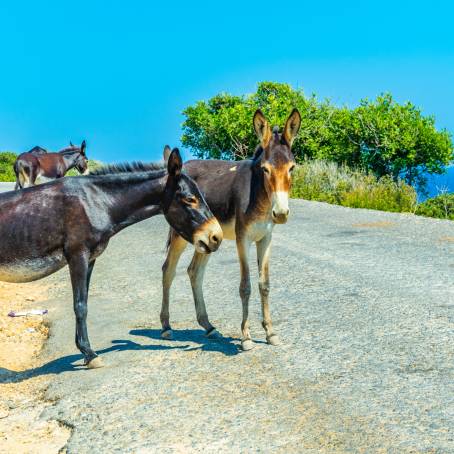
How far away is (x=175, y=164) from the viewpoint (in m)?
6.53

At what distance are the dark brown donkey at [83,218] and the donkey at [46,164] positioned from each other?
56.6 ft

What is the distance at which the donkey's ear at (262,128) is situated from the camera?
668 cm

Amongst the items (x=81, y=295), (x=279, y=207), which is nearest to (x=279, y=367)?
(x=279, y=207)

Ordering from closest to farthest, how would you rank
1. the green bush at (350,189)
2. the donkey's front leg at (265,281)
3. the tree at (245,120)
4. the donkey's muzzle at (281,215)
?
the donkey's muzzle at (281,215) < the donkey's front leg at (265,281) < the green bush at (350,189) < the tree at (245,120)

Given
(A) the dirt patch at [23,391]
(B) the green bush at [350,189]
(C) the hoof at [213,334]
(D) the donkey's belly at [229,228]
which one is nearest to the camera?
(A) the dirt patch at [23,391]

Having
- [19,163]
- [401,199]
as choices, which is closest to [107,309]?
[401,199]

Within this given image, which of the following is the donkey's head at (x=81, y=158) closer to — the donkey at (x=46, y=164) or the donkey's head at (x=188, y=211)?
the donkey at (x=46, y=164)

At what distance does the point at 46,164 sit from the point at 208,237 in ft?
60.9

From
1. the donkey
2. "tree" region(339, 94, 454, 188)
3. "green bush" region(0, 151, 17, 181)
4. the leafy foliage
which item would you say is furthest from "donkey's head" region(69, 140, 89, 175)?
"green bush" region(0, 151, 17, 181)

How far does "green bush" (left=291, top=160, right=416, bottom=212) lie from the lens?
2050 cm

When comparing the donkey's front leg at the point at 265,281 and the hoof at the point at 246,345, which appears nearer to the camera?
the hoof at the point at 246,345

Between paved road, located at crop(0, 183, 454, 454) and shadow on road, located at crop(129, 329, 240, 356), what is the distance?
2cm

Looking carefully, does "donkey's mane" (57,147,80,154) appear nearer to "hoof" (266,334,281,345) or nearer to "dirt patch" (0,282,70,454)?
"dirt patch" (0,282,70,454)

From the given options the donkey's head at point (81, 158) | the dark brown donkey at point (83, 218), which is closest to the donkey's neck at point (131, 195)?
the dark brown donkey at point (83, 218)
